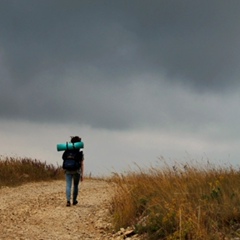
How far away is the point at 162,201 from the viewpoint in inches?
357

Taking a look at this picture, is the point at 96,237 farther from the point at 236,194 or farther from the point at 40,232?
the point at 236,194

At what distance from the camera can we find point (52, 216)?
38.2ft

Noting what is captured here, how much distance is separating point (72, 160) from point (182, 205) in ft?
18.8

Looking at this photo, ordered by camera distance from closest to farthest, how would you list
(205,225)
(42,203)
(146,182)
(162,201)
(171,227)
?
(205,225)
(171,227)
(162,201)
(146,182)
(42,203)

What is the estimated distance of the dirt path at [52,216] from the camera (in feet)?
31.2

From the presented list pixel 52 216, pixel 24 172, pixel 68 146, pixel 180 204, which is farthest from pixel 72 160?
pixel 24 172

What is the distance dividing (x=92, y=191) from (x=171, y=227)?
9688 mm

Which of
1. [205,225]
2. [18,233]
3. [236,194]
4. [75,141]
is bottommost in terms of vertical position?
[18,233]

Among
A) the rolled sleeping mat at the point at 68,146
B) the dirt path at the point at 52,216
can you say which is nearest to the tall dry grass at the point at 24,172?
the dirt path at the point at 52,216

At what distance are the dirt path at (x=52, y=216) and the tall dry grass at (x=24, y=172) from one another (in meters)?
3.22

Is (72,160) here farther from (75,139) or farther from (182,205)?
(182,205)

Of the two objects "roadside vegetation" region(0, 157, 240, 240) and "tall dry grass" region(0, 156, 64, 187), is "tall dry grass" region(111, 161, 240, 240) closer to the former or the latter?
"roadside vegetation" region(0, 157, 240, 240)

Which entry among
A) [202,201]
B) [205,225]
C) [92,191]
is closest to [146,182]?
[202,201]

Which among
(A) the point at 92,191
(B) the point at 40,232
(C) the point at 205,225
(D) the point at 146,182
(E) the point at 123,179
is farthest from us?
(A) the point at 92,191
